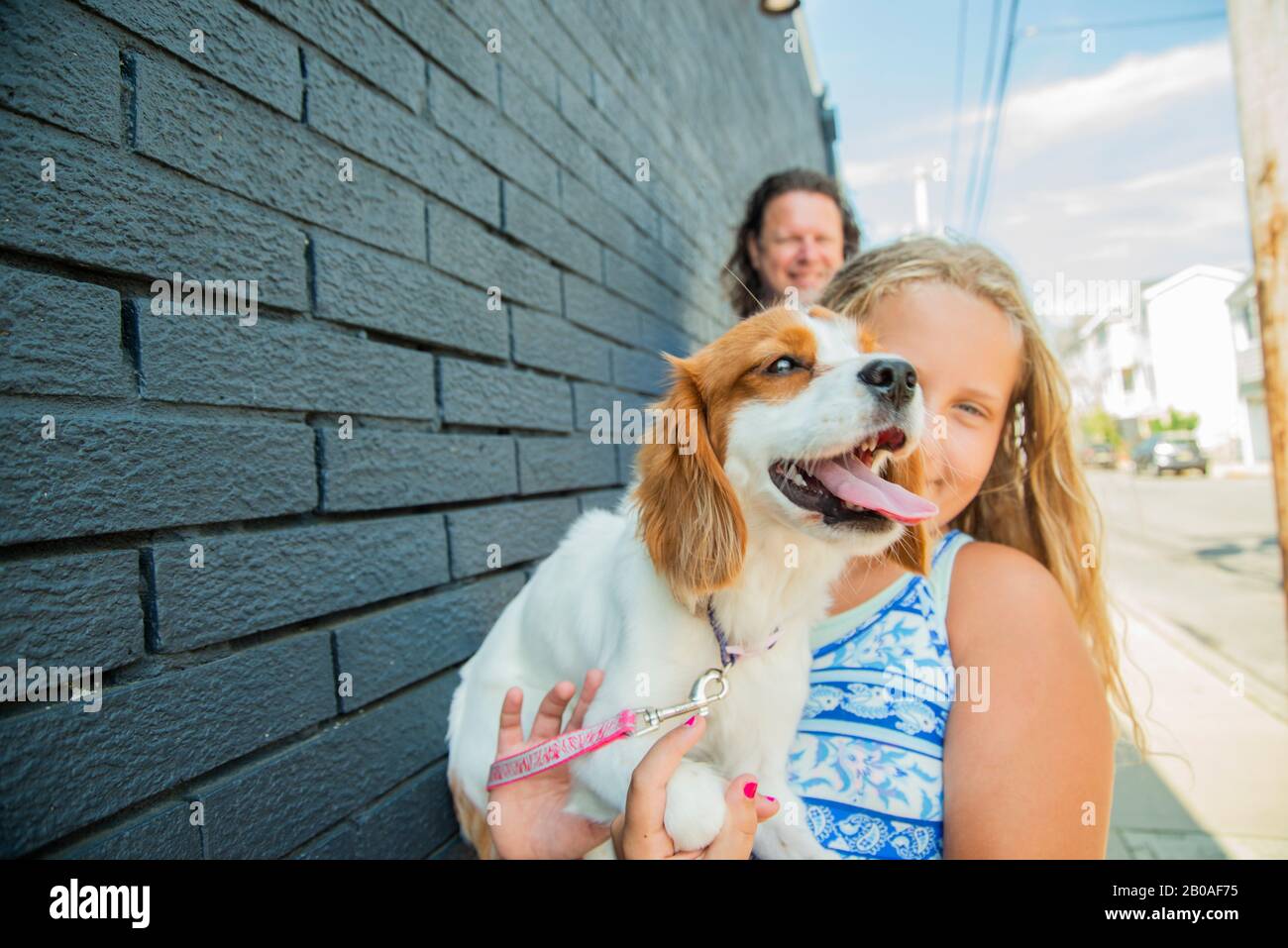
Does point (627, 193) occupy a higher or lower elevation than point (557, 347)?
higher

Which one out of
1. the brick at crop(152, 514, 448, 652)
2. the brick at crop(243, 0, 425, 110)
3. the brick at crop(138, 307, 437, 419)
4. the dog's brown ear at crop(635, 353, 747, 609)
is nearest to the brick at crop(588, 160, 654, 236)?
the brick at crop(243, 0, 425, 110)

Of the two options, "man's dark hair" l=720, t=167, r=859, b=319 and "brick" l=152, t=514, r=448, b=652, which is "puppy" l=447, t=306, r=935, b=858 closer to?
"brick" l=152, t=514, r=448, b=652

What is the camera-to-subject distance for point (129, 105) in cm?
119

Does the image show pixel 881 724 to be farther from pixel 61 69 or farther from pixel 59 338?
pixel 61 69

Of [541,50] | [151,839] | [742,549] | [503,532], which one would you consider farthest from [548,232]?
[151,839]

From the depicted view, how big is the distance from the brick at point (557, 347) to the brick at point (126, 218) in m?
1.07

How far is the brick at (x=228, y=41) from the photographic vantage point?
1210 millimetres

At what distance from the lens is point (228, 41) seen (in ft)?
4.56

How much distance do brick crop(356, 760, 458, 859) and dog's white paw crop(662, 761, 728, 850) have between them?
0.77 metres

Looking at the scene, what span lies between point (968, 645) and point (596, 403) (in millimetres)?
1889

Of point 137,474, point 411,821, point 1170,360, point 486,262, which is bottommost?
point 411,821

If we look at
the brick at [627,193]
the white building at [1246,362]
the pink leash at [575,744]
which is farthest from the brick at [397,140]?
the white building at [1246,362]

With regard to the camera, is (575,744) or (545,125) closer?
(575,744)
